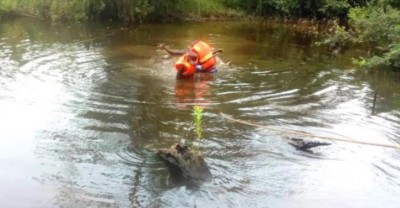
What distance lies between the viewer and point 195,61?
13.1 meters

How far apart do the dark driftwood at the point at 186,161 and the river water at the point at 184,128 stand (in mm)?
141

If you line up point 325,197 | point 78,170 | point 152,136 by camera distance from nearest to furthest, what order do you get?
point 325,197 < point 78,170 < point 152,136

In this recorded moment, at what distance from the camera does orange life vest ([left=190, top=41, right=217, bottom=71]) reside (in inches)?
514

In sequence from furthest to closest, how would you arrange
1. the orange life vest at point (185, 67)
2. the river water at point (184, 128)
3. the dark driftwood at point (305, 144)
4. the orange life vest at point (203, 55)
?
1. the orange life vest at point (203, 55)
2. the orange life vest at point (185, 67)
3. the dark driftwood at point (305, 144)
4. the river water at point (184, 128)

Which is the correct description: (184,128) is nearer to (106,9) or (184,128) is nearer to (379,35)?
(379,35)

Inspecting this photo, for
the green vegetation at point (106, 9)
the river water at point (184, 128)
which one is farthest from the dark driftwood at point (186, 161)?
the green vegetation at point (106, 9)

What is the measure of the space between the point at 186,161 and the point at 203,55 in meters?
6.46

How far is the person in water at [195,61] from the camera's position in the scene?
41.9ft

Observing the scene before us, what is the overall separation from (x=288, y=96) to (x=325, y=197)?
496 centimetres

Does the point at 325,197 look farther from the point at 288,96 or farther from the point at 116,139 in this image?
the point at 288,96

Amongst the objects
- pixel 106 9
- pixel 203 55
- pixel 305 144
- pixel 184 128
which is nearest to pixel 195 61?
pixel 203 55

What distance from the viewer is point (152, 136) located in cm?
888

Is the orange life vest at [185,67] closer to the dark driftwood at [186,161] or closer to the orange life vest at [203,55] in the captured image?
the orange life vest at [203,55]

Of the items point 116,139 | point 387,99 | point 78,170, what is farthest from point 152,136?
point 387,99
